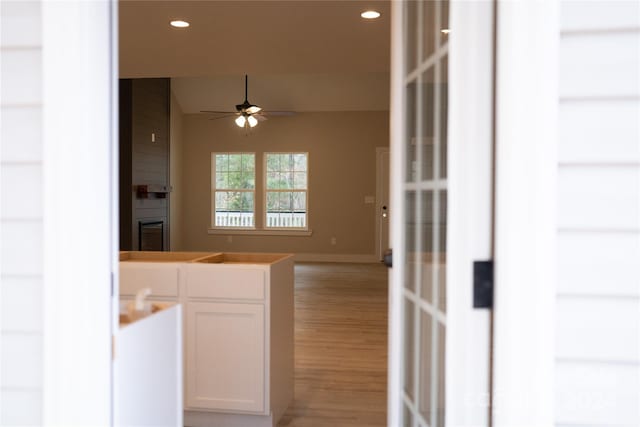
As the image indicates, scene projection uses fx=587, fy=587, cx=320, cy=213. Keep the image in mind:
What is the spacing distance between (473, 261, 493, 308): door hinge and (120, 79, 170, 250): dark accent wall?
761 cm

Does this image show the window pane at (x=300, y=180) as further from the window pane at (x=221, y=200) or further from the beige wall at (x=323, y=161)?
the window pane at (x=221, y=200)

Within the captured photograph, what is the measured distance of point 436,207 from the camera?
1.32 metres

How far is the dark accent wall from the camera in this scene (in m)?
8.35

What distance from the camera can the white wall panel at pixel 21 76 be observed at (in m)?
1.34

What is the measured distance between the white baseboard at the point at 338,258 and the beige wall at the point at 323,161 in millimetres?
38

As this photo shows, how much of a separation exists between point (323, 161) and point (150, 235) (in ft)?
11.3

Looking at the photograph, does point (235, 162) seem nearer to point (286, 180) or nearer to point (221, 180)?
point (221, 180)

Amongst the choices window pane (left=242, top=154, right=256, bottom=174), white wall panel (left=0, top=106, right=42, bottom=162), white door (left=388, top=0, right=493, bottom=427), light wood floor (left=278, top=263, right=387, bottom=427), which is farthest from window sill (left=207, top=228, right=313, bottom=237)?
white wall panel (left=0, top=106, right=42, bottom=162)

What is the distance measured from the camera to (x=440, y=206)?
1.29 m

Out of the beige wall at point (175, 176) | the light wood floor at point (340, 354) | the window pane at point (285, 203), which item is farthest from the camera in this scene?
the window pane at point (285, 203)

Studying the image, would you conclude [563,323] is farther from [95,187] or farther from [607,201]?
[95,187]

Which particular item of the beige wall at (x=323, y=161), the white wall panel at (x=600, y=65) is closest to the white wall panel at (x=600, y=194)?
the white wall panel at (x=600, y=65)

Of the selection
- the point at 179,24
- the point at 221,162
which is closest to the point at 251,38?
the point at 179,24

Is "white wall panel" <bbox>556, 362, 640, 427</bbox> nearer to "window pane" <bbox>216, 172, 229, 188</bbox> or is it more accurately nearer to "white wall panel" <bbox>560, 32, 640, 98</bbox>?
"white wall panel" <bbox>560, 32, 640, 98</bbox>
